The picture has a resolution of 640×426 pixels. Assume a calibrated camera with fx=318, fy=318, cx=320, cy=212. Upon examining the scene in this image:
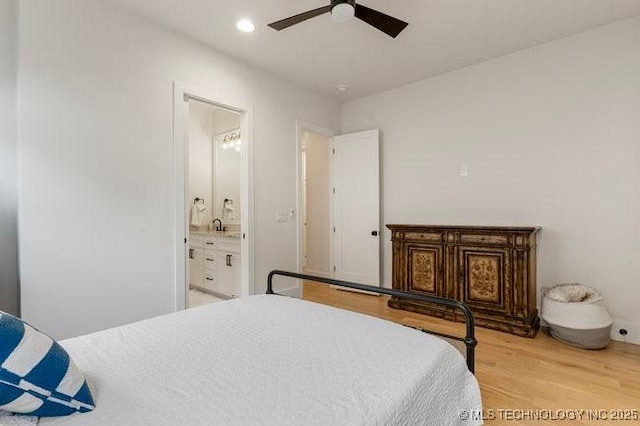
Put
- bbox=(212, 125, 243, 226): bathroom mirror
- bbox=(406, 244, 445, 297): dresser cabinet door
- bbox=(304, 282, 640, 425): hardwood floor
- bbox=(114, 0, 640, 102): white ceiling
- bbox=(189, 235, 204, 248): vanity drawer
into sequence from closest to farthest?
bbox=(304, 282, 640, 425): hardwood floor
bbox=(114, 0, 640, 102): white ceiling
bbox=(406, 244, 445, 297): dresser cabinet door
bbox=(189, 235, 204, 248): vanity drawer
bbox=(212, 125, 243, 226): bathroom mirror

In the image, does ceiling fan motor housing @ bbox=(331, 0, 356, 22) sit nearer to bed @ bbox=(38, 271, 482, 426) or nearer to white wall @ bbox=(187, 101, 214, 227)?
bed @ bbox=(38, 271, 482, 426)

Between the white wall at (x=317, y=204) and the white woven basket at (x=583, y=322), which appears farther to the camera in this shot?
the white wall at (x=317, y=204)

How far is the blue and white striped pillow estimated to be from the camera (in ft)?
2.60

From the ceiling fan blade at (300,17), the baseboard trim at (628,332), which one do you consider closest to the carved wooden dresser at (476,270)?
the baseboard trim at (628,332)

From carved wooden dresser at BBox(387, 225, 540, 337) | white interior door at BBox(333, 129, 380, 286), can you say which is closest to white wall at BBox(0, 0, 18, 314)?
carved wooden dresser at BBox(387, 225, 540, 337)

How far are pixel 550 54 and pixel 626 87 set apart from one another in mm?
726

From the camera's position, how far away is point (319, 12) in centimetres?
217

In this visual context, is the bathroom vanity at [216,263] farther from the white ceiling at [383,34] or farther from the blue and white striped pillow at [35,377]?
the blue and white striped pillow at [35,377]

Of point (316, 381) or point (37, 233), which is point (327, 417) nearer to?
point (316, 381)

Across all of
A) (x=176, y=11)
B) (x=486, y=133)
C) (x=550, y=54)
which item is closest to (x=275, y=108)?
(x=176, y=11)

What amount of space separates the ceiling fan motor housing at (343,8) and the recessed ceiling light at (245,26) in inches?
39.2

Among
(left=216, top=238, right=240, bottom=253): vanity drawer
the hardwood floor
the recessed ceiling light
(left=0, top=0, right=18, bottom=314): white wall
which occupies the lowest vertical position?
the hardwood floor

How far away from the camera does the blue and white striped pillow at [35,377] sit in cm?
79

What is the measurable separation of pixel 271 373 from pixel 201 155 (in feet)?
15.9
